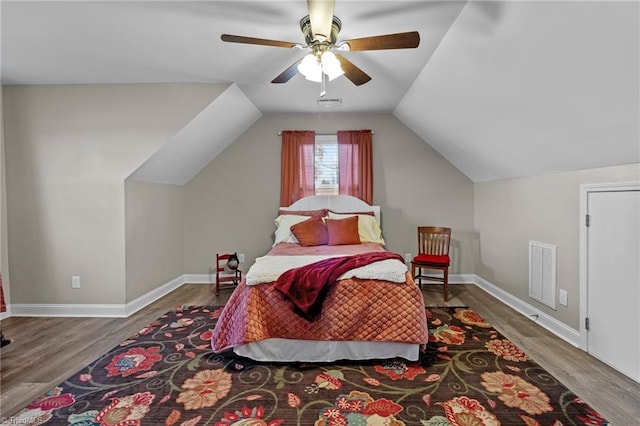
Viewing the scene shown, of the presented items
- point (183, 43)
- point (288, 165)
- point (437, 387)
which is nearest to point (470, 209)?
point (288, 165)

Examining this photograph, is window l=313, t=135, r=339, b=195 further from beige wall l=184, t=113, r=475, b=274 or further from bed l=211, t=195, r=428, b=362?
bed l=211, t=195, r=428, b=362

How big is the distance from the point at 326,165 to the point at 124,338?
3.15 metres

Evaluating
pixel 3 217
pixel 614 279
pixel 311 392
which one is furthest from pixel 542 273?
pixel 3 217

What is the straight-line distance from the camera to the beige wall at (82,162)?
3.27 metres

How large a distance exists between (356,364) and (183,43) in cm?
286

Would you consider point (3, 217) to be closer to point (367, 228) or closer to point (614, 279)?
point (367, 228)

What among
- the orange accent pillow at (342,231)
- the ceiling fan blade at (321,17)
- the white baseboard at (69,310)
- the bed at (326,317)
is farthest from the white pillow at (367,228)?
the white baseboard at (69,310)

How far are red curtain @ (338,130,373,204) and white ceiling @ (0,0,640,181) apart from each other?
1119mm

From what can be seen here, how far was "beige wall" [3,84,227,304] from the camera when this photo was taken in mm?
→ 3271

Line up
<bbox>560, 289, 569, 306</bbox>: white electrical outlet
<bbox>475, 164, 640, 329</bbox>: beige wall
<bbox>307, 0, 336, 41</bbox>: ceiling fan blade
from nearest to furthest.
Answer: <bbox>307, 0, 336, 41</bbox>: ceiling fan blade < <bbox>475, 164, 640, 329</bbox>: beige wall < <bbox>560, 289, 569, 306</bbox>: white electrical outlet

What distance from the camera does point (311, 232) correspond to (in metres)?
3.77

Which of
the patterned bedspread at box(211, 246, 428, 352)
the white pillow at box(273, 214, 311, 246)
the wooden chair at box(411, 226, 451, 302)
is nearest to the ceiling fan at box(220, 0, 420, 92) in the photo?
the patterned bedspread at box(211, 246, 428, 352)

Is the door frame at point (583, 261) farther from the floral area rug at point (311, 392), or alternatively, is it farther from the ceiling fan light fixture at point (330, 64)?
the ceiling fan light fixture at point (330, 64)

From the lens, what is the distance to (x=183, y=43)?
8.11 feet
